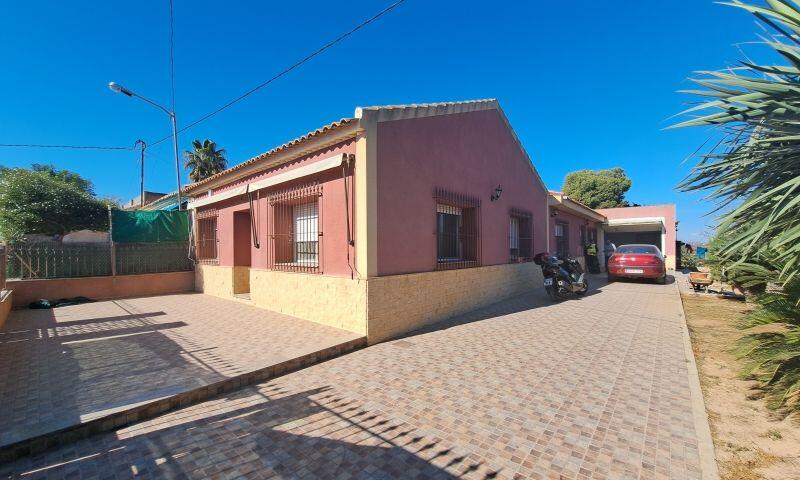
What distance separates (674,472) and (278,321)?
19.3ft

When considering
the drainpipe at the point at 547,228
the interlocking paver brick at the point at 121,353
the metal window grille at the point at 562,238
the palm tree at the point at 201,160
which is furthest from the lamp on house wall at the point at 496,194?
the palm tree at the point at 201,160

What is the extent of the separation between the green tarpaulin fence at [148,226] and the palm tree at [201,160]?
48.9 ft

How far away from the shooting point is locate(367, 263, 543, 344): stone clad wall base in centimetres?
554

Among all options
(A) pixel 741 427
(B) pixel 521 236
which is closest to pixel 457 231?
(B) pixel 521 236

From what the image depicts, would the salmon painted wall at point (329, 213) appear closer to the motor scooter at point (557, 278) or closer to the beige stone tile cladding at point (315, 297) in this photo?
Answer: the beige stone tile cladding at point (315, 297)

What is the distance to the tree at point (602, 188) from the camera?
3459cm

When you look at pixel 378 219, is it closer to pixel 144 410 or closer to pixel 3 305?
pixel 144 410

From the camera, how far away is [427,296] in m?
6.52

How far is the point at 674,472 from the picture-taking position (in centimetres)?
232

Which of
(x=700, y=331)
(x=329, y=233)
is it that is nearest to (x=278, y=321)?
(x=329, y=233)

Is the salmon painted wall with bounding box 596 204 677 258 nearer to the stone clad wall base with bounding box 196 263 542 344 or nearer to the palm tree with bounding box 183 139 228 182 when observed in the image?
the stone clad wall base with bounding box 196 263 542 344

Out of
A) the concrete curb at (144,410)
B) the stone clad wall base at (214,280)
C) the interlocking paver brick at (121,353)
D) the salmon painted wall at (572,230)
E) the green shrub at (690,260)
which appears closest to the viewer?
the concrete curb at (144,410)

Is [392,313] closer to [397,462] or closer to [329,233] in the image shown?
[329,233]

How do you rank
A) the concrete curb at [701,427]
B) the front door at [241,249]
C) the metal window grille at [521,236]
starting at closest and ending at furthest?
1. the concrete curb at [701,427]
2. the front door at [241,249]
3. the metal window grille at [521,236]
